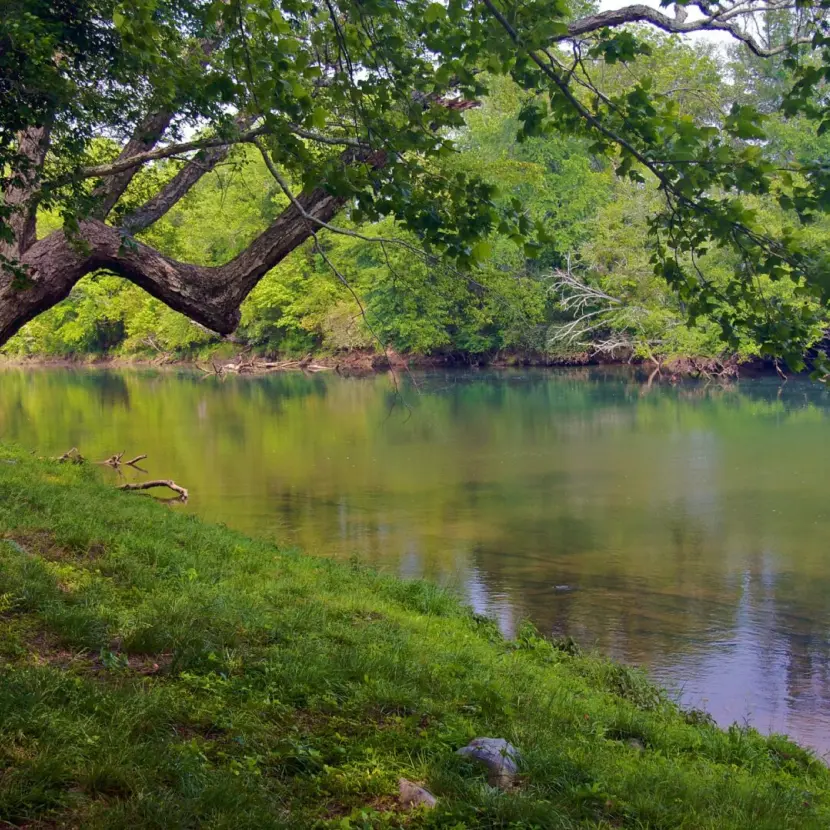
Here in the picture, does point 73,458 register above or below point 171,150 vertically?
below

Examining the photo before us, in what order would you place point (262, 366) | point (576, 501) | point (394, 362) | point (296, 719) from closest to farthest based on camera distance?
point (296, 719) < point (576, 501) < point (394, 362) < point (262, 366)

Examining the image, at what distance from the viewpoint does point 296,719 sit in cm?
432

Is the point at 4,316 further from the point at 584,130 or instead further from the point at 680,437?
the point at 680,437

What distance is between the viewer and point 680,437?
2397 centimetres

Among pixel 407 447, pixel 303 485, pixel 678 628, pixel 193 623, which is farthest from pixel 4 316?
pixel 407 447

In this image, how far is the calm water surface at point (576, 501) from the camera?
31.2 ft

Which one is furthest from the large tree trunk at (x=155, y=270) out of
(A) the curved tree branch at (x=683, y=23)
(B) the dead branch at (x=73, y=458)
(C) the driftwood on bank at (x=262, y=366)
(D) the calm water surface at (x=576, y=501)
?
(C) the driftwood on bank at (x=262, y=366)

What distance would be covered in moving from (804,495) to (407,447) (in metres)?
9.88

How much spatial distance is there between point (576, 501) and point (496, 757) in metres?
12.8

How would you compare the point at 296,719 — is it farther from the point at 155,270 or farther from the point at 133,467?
the point at 133,467

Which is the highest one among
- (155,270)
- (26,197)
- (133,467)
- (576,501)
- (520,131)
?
(26,197)

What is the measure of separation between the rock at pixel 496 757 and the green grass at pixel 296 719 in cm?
7

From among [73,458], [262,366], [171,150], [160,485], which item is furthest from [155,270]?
[262,366]

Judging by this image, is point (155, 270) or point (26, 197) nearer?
point (26, 197)
